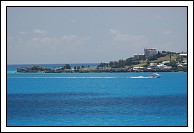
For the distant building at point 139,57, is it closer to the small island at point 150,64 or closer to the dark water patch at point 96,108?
the small island at point 150,64

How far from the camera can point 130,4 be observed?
21.3 feet

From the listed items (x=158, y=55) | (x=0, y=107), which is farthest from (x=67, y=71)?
(x=0, y=107)

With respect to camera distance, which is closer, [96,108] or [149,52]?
[96,108]

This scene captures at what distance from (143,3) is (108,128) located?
2208mm

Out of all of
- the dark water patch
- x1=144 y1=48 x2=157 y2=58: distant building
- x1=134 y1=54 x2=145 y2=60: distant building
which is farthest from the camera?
x1=144 y1=48 x2=157 y2=58: distant building

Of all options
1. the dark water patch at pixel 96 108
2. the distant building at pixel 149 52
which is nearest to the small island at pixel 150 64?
the distant building at pixel 149 52

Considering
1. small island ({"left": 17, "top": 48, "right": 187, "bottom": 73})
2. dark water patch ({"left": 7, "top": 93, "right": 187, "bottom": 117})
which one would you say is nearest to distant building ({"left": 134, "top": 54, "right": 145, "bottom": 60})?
small island ({"left": 17, "top": 48, "right": 187, "bottom": 73})

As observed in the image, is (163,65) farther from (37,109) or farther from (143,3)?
(143,3)

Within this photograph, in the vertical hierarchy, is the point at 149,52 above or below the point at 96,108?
above

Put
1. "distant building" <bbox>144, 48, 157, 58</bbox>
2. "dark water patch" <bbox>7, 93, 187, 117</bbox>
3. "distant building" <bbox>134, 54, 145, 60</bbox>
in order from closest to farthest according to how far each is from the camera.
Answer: "dark water patch" <bbox>7, 93, 187, 117</bbox> < "distant building" <bbox>134, 54, 145, 60</bbox> < "distant building" <bbox>144, 48, 157, 58</bbox>

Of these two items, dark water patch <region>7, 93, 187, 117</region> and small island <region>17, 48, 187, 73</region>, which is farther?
small island <region>17, 48, 187, 73</region>

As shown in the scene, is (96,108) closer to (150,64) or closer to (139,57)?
(139,57)

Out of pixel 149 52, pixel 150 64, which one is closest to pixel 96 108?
pixel 149 52

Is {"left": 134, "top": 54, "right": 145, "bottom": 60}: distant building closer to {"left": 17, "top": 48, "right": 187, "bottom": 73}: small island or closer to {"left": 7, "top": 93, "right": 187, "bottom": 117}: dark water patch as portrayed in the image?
{"left": 17, "top": 48, "right": 187, "bottom": 73}: small island
